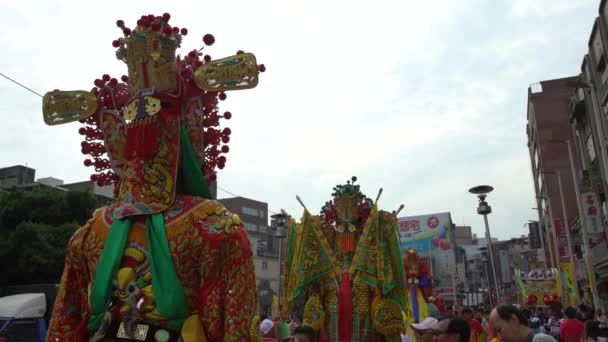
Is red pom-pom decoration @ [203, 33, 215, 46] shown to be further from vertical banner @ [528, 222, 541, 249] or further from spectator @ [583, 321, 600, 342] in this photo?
vertical banner @ [528, 222, 541, 249]

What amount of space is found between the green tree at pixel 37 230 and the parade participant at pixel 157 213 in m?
17.0

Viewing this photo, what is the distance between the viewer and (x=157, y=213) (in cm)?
322

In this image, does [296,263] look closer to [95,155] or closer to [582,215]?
[95,155]

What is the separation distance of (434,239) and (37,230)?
4141cm

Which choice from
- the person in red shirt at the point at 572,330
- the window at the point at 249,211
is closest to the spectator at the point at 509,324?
the person in red shirt at the point at 572,330

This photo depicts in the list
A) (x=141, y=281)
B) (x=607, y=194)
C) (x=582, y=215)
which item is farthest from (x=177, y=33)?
(x=607, y=194)

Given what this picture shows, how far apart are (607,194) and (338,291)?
18.3 metres

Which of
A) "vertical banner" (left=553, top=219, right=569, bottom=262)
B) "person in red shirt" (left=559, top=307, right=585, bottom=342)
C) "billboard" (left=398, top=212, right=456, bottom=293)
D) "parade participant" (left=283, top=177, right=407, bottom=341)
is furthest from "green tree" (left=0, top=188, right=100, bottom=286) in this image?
"billboard" (left=398, top=212, right=456, bottom=293)

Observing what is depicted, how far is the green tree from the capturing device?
1884 cm

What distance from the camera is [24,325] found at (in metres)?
13.8

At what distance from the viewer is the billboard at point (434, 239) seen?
53438 millimetres

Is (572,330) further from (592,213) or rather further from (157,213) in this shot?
(592,213)

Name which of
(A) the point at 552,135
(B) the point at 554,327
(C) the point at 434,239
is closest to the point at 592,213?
(B) the point at 554,327

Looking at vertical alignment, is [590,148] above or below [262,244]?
above
